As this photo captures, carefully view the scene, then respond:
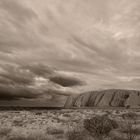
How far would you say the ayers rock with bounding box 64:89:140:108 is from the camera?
101 metres

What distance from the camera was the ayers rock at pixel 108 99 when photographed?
101 metres

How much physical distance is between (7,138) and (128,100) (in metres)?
98.0

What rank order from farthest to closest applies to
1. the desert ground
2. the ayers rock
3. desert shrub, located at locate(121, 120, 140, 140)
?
the ayers rock → the desert ground → desert shrub, located at locate(121, 120, 140, 140)

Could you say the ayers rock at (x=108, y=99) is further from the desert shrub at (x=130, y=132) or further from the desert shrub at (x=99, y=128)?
the desert shrub at (x=99, y=128)

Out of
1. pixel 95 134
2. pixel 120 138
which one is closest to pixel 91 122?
pixel 95 134

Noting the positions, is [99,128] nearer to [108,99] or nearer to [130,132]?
[130,132]

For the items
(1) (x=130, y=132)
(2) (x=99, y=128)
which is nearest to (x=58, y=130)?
(2) (x=99, y=128)

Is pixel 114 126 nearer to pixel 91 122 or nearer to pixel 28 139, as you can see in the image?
pixel 91 122

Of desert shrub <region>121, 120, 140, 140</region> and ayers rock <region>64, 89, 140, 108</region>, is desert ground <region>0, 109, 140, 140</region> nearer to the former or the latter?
desert shrub <region>121, 120, 140, 140</region>

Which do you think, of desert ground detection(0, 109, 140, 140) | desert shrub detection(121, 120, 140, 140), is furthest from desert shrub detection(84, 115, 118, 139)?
desert shrub detection(121, 120, 140, 140)

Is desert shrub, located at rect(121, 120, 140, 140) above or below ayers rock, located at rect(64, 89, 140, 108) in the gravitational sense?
below

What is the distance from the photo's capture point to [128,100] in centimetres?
10119

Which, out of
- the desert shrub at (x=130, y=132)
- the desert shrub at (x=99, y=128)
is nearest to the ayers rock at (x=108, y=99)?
the desert shrub at (x=130, y=132)

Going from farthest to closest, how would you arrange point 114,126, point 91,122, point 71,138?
point 114,126 → point 91,122 → point 71,138
